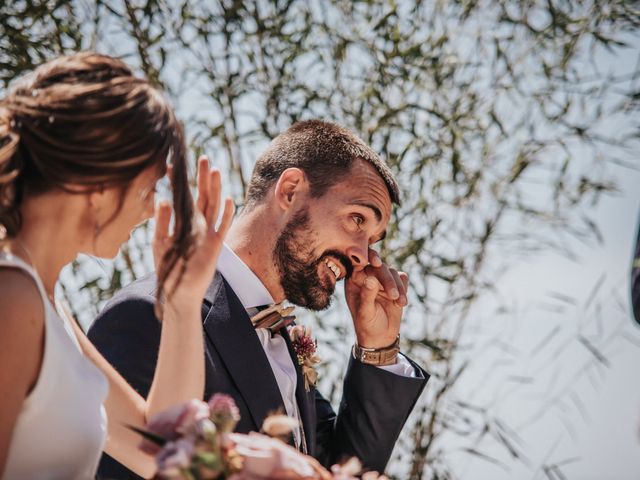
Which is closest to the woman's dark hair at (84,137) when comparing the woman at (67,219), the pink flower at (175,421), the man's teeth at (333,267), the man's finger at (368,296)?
the woman at (67,219)

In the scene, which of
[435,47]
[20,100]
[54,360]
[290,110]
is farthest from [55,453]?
[435,47]

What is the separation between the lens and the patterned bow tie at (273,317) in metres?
2.45

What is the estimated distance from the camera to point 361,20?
3.88 meters

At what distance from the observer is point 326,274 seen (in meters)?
2.66

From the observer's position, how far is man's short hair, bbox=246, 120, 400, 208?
268cm

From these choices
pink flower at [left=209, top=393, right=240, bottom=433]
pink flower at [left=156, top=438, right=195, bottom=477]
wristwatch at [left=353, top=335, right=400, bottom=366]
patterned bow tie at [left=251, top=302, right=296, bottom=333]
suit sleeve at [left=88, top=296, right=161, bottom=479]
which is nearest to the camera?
pink flower at [left=156, top=438, right=195, bottom=477]

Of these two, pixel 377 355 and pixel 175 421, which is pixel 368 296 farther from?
pixel 175 421

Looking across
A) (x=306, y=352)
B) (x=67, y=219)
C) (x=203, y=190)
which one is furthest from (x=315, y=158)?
(x=67, y=219)

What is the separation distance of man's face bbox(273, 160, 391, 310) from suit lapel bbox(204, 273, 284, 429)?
28cm

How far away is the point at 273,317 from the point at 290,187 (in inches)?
16.9

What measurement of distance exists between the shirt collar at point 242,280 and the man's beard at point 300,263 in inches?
3.9

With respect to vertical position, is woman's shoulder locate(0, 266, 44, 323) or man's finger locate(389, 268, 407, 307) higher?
woman's shoulder locate(0, 266, 44, 323)

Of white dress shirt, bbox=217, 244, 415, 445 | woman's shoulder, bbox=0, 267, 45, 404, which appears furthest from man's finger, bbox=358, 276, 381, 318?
woman's shoulder, bbox=0, 267, 45, 404

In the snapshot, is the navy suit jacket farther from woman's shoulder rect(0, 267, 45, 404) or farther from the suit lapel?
woman's shoulder rect(0, 267, 45, 404)
